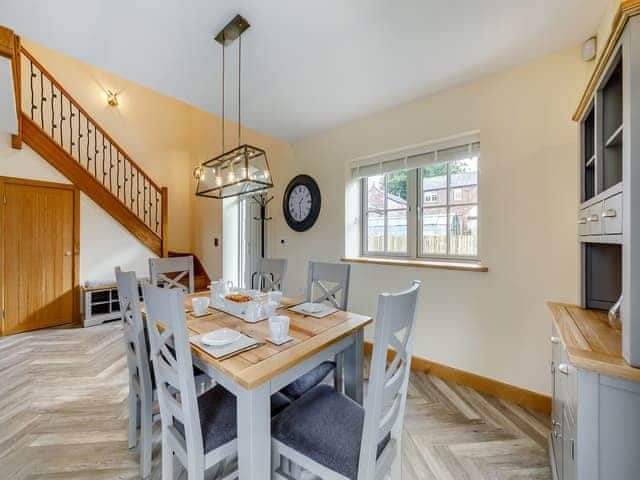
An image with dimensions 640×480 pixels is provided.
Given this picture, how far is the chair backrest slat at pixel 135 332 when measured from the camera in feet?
4.56

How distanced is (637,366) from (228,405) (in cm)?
144

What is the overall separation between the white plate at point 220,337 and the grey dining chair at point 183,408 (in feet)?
0.49

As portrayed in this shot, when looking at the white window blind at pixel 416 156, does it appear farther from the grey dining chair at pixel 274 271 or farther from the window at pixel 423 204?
the grey dining chair at pixel 274 271

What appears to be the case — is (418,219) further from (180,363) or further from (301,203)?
(180,363)

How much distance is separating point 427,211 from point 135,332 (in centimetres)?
233

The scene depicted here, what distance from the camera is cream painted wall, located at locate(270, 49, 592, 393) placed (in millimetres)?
1829

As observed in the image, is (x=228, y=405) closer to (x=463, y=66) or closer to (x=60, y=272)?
(x=463, y=66)

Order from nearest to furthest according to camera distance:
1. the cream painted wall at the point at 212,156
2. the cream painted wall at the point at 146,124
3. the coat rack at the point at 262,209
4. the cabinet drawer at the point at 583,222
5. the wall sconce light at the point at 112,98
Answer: the cabinet drawer at the point at 583,222 → the cream painted wall at the point at 212,156 → the coat rack at the point at 262,209 → the cream painted wall at the point at 146,124 → the wall sconce light at the point at 112,98

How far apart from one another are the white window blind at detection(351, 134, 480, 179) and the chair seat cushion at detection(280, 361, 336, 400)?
6.00 ft

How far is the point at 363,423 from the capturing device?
3.38 feet

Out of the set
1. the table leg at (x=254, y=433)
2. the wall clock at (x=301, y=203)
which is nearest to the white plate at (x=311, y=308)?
the table leg at (x=254, y=433)

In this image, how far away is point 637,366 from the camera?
820 mm

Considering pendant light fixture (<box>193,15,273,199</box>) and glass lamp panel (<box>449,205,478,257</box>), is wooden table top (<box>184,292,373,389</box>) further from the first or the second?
glass lamp panel (<box>449,205,478,257</box>)

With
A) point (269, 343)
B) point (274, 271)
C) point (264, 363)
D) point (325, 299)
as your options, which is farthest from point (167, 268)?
point (264, 363)
